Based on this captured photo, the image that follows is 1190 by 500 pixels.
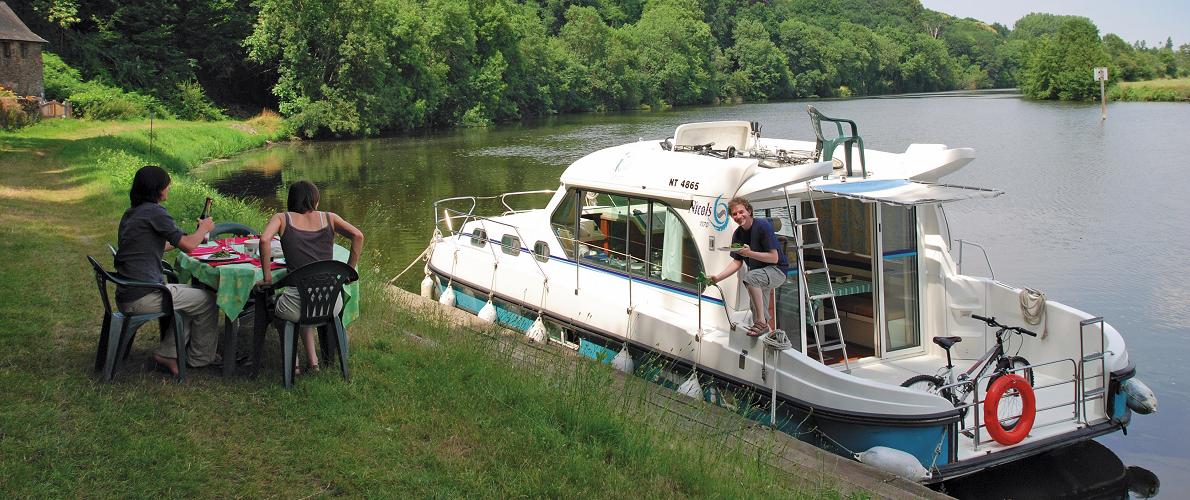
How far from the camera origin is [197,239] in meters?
6.95

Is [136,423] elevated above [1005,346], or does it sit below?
above

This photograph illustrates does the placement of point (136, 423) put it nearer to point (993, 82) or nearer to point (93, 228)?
point (93, 228)

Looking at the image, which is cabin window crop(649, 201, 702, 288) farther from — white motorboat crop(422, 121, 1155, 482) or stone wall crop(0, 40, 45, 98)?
stone wall crop(0, 40, 45, 98)

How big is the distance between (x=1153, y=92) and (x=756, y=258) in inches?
3143

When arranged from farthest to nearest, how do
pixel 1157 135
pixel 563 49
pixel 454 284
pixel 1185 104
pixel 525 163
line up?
pixel 563 49 < pixel 1185 104 < pixel 1157 135 < pixel 525 163 < pixel 454 284

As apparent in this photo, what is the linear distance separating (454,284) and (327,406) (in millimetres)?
7642

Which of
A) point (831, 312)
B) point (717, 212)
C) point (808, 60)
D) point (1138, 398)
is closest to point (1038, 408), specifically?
point (1138, 398)

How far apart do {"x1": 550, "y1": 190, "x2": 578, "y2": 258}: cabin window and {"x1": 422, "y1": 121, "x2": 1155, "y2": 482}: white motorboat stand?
3 centimetres

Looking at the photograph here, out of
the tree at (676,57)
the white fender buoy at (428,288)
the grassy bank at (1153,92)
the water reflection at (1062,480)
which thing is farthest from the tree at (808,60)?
the water reflection at (1062,480)

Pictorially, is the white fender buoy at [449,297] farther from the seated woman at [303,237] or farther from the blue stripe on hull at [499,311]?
the seated woman at [303,237]

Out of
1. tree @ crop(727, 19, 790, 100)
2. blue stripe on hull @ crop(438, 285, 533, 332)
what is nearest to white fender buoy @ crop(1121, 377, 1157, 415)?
blue stripe on hull @ crop(438, 285, 533, 332)

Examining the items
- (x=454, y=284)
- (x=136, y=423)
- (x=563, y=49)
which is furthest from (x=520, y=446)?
(x=563, y=49)

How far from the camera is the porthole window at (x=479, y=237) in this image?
1412cm

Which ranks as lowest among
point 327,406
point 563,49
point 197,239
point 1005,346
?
point 1005,346
